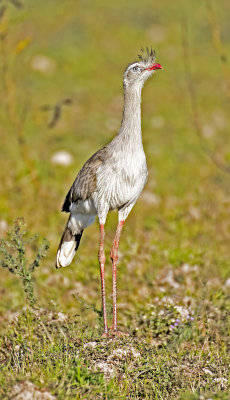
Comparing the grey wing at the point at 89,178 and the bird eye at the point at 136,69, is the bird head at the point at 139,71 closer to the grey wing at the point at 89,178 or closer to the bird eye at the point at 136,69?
the bird eye at the point at 136,69

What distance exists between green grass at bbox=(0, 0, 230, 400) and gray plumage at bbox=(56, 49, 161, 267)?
2.48ft

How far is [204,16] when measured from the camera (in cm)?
1606

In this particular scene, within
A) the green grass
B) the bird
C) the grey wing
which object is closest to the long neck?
the bird

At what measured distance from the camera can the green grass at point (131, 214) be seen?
13.6 feet

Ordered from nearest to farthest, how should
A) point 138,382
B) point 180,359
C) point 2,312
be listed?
point 138,382
point 180,359
point 2,312

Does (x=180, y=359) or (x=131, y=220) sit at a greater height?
(x=131, y=220)

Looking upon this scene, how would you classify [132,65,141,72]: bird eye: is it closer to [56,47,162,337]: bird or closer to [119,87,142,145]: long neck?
[56,47,162,337]: bird

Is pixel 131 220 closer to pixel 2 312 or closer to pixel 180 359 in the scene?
pixel 2 312

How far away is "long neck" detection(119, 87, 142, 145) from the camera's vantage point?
4.94 meters

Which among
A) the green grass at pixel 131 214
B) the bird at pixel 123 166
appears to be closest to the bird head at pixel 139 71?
the bird at pixel 123 166

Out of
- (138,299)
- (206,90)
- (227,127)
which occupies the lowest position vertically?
(138,299)

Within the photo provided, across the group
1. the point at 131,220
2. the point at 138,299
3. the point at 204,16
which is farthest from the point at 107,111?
the point at 138,299

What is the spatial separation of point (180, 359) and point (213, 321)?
1106 millimetres

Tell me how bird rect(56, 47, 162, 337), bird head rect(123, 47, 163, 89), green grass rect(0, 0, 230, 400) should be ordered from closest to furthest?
green grass rect(0, 0, 230, 400)
bird rect(56, 47, 162, 337)
bird head rect(123, 47, 163, 89)
